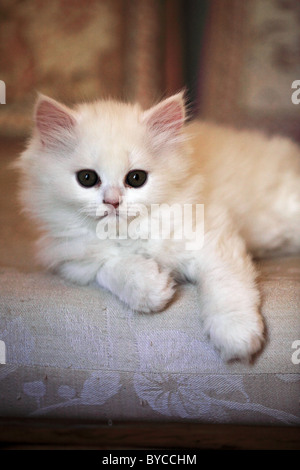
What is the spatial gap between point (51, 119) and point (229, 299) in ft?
2.24

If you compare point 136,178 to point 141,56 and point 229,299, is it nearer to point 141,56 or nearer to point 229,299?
point 229,299

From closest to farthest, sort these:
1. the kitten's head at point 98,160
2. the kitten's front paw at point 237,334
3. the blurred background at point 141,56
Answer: the kitten's front paw at point 237,334 → the kitten's head at point 98,160 → the blurred background at point 141,56

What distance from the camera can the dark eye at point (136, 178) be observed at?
1.32 m

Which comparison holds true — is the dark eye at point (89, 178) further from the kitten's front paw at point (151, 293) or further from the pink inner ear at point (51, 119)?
the kitten's front paw at point (151, 293)

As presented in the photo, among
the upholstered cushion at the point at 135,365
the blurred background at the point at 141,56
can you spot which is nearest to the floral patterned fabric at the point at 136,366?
the upholstered cushion at the point at 135,365

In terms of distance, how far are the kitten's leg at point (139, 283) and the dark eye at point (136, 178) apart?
200 millimetres

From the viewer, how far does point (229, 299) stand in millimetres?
1228

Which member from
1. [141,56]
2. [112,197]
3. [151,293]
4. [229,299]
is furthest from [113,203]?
[141,56]

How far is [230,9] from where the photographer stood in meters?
2.39

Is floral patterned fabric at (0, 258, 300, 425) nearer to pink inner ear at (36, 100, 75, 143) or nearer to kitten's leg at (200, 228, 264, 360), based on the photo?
kitten's leg at (200, 228, 264, 360)

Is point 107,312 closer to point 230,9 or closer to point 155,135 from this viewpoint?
point 155,135

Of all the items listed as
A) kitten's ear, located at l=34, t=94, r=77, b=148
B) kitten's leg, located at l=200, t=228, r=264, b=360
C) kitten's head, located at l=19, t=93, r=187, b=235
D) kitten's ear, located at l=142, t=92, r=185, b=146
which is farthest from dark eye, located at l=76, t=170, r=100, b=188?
kitten's leg, located at l=200, t=228, r=264, b=360

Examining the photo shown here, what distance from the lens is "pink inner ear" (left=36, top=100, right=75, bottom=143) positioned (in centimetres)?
134
